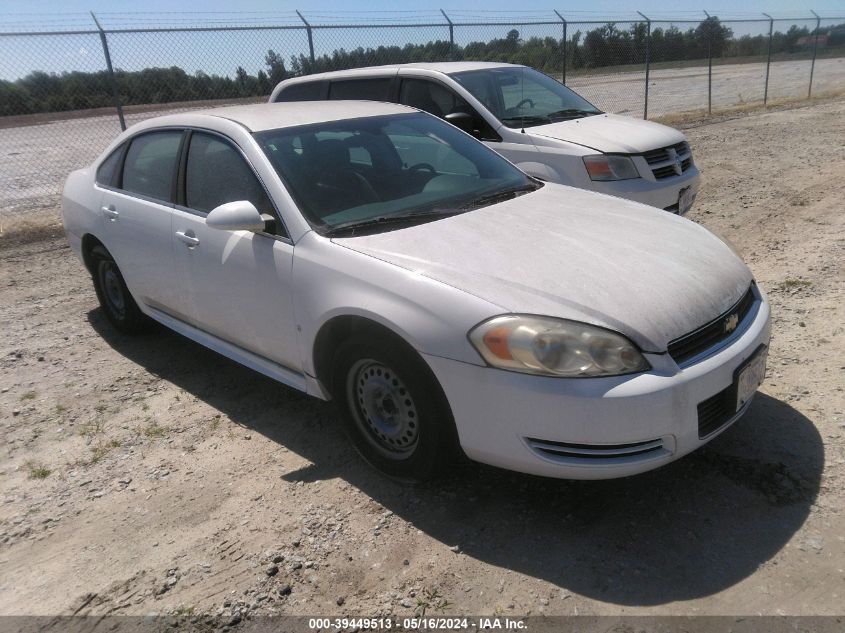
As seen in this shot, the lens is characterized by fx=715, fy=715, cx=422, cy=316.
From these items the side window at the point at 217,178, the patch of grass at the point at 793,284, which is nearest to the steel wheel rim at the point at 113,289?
the side window at the point at 217,178

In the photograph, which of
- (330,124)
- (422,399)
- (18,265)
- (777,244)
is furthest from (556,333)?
(18,265)

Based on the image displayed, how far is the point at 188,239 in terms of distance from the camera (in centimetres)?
402

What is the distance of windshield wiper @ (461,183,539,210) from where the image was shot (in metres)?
3.78

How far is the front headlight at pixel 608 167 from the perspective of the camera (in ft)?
20.1

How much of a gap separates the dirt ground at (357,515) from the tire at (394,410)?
157 millimetres

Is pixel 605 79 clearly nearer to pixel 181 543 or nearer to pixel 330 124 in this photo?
pixel 330 124

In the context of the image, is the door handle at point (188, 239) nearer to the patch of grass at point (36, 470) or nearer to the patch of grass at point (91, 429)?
the patch of grass at point (91, 429)

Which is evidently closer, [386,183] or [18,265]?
[386,183]

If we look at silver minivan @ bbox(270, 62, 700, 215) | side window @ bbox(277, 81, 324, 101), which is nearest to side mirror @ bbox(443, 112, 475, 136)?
silver minivan @ bbox(270, 62, 700, 215)

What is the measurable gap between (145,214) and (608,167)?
3.79m

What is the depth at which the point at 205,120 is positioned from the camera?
13.6ft

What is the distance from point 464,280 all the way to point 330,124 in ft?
5.43

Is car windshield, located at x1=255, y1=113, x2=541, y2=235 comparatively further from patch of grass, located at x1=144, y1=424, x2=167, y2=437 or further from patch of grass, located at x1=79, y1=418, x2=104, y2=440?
patch of grass, located at x1=79, y1=418, x2=104, y2=440

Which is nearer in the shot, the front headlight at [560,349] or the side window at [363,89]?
the front headlight at [560,349]
